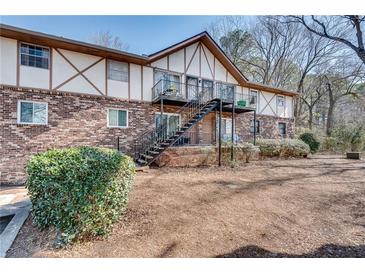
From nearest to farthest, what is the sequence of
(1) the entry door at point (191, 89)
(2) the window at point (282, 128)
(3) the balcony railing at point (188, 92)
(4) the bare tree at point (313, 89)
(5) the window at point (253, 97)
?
(3) the balcony railing at point (188, 92)
(1) the entry door at point (191, 89)
(5) the window at point (253, 97)
(2) the window at point (282, 128)
(4) the bare tree at point (313, 89)

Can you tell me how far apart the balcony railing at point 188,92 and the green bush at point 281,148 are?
9.31 ft

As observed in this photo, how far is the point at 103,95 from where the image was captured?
1058 cm

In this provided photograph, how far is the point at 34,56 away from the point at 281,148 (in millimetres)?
13963

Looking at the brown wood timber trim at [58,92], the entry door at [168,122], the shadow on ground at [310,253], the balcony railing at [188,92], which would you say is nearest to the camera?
the shadow on ground at [310,253]

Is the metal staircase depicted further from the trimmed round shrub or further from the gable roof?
the trimmed round shrub

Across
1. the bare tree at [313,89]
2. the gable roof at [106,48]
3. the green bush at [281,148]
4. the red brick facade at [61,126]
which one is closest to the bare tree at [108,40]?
the gable roof at [106,48]

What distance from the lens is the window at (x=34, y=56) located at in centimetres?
882

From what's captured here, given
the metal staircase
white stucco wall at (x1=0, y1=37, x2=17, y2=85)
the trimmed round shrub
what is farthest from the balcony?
white stucco wall at (x1=0, y1=37, x2=17, y2=85)

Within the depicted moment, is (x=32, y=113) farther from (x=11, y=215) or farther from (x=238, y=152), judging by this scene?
(x=238, y=152)

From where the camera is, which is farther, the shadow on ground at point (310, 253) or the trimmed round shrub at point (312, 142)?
the trimmed round shrub at point (312, 142)

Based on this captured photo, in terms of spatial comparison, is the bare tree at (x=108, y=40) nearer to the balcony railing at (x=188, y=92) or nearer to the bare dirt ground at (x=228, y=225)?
the balcony railing at (x=188, y=92)

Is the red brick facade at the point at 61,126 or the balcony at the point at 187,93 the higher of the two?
the balcony at the point at 187,93

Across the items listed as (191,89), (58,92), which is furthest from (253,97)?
(58,92)
